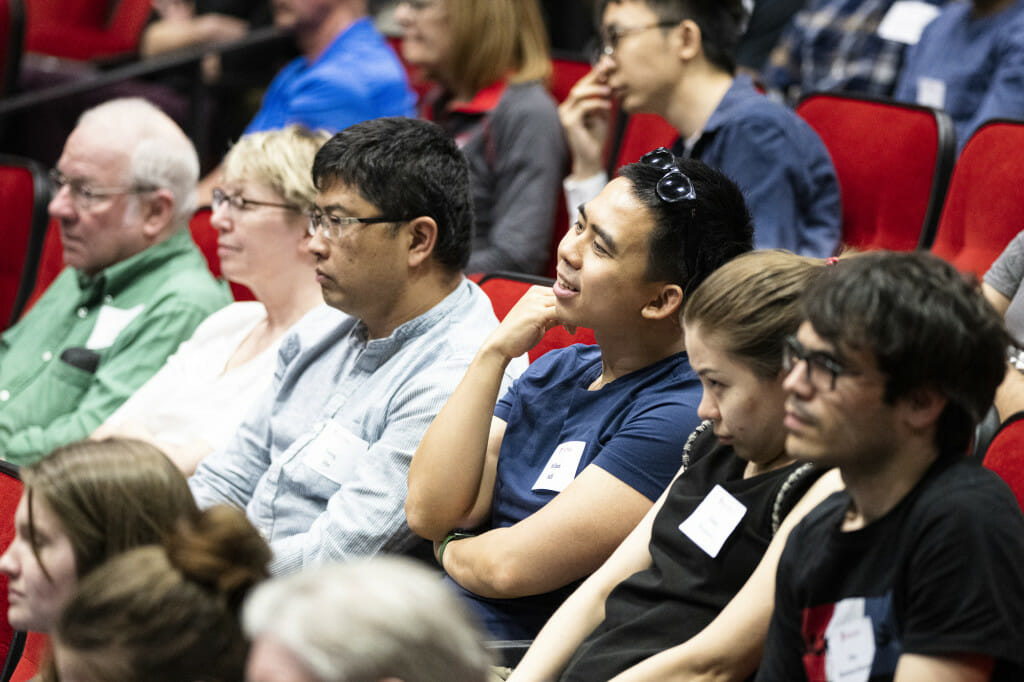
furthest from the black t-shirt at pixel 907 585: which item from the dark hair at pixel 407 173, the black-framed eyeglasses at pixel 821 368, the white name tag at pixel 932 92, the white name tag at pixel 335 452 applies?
the white name tag at pixel 932 92

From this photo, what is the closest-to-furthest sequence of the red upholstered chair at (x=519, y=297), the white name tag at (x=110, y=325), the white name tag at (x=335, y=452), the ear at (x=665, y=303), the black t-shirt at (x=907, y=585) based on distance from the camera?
the black t-shirt at (x=907, y=585), the ear at (x=665, y=303), the white name tag at (x=335, y=452), the red upholstered chair at (x=519, y=297), the white name tag at (x=110, y=325)

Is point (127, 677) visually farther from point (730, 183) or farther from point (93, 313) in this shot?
point (93, 313)

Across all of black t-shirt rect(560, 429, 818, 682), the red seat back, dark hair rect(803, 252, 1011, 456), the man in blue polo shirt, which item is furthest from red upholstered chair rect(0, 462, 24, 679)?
the man in blue polo shirt

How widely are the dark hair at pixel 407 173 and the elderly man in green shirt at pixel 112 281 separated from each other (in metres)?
0.86

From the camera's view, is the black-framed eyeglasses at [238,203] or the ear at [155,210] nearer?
the black-framed eyeglasses at [238,203]

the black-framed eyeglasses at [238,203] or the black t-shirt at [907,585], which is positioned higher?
the black t-shirt at [907,585]

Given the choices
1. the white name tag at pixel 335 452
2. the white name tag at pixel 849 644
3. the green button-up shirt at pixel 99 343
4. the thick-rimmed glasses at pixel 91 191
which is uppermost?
the white name tag at pixel 849 644

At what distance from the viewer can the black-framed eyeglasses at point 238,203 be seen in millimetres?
2867

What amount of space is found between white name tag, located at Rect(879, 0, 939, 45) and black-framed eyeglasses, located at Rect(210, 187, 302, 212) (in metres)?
2.28

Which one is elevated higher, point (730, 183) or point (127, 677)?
point (730, 183)

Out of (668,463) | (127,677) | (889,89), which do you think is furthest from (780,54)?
→ (127,677)

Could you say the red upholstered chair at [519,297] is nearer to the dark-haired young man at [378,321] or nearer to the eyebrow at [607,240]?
the dark-haired young man at [378,321]

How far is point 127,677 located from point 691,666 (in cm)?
69

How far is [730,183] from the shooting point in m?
2.01
